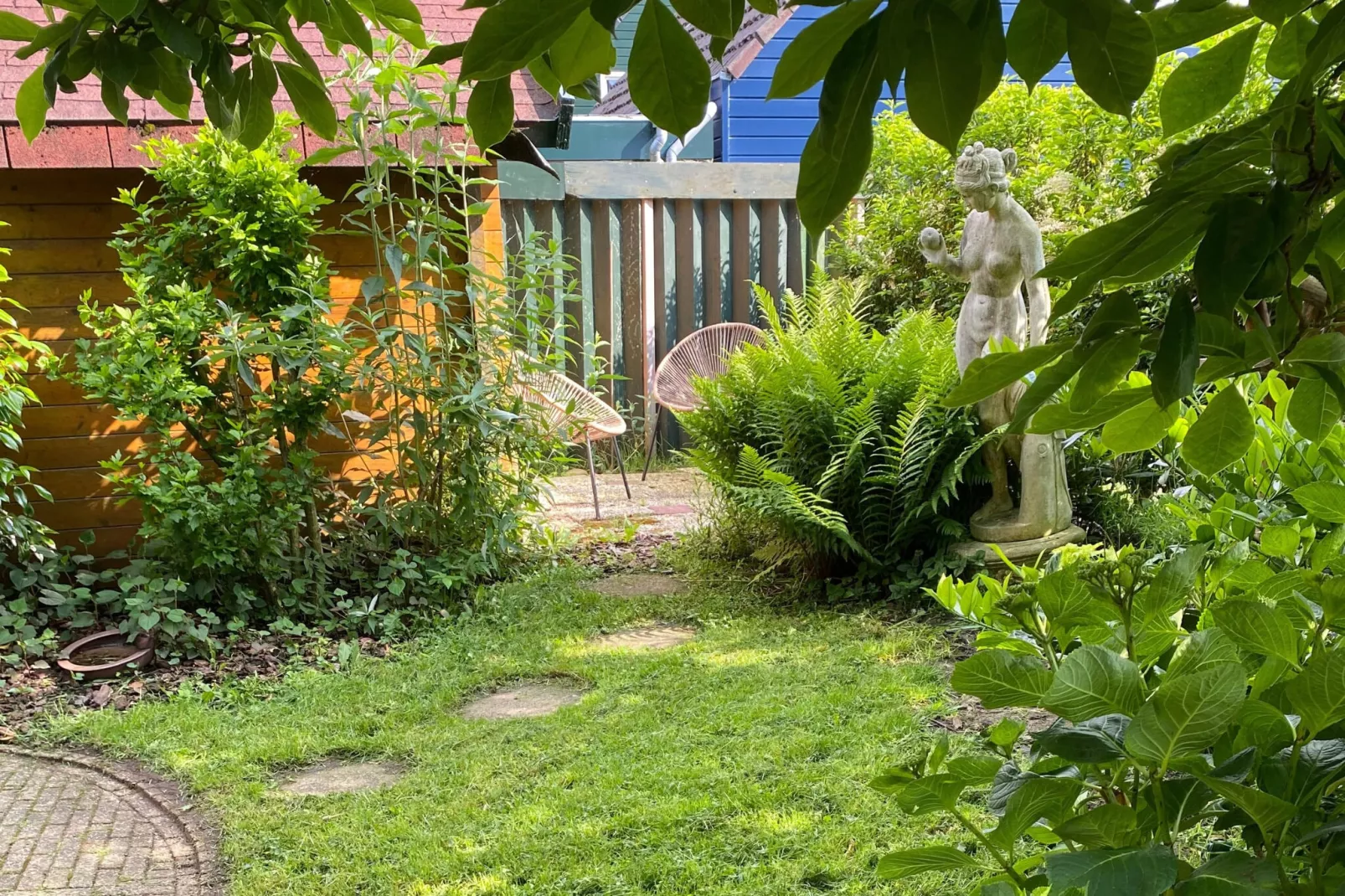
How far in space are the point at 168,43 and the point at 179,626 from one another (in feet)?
13.2

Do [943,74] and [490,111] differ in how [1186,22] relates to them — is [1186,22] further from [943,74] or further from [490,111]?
[490,111]

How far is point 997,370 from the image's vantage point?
73 centimetres

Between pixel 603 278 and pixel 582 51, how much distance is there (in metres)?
8.29

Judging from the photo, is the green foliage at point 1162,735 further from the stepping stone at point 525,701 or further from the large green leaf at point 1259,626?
the stepping stone at point 525,701

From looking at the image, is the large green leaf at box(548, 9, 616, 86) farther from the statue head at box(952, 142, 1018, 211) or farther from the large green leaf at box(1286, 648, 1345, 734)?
the statue head at box(952, 142, 1018, 211)

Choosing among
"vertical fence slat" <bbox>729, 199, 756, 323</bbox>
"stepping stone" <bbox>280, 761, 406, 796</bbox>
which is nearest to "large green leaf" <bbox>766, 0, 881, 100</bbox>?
"stepping stone" <bbox>280, 761, 406, 796</bbox>

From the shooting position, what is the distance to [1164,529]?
5082 mm

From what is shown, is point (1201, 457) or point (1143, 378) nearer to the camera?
point (1201, 457)

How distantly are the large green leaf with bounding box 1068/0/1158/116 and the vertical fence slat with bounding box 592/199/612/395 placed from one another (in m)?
8.27

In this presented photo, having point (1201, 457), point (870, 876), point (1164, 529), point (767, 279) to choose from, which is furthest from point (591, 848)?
point (767, 279)

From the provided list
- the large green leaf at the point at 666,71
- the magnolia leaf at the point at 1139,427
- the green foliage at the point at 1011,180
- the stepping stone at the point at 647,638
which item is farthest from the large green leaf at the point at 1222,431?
the green foliage at the point at 1011,180

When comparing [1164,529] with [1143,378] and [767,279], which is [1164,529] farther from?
[767,279]

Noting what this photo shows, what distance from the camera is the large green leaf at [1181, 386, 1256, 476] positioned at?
2.77 ft

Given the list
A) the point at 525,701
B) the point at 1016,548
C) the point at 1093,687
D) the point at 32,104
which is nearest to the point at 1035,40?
the point at 1093,687
